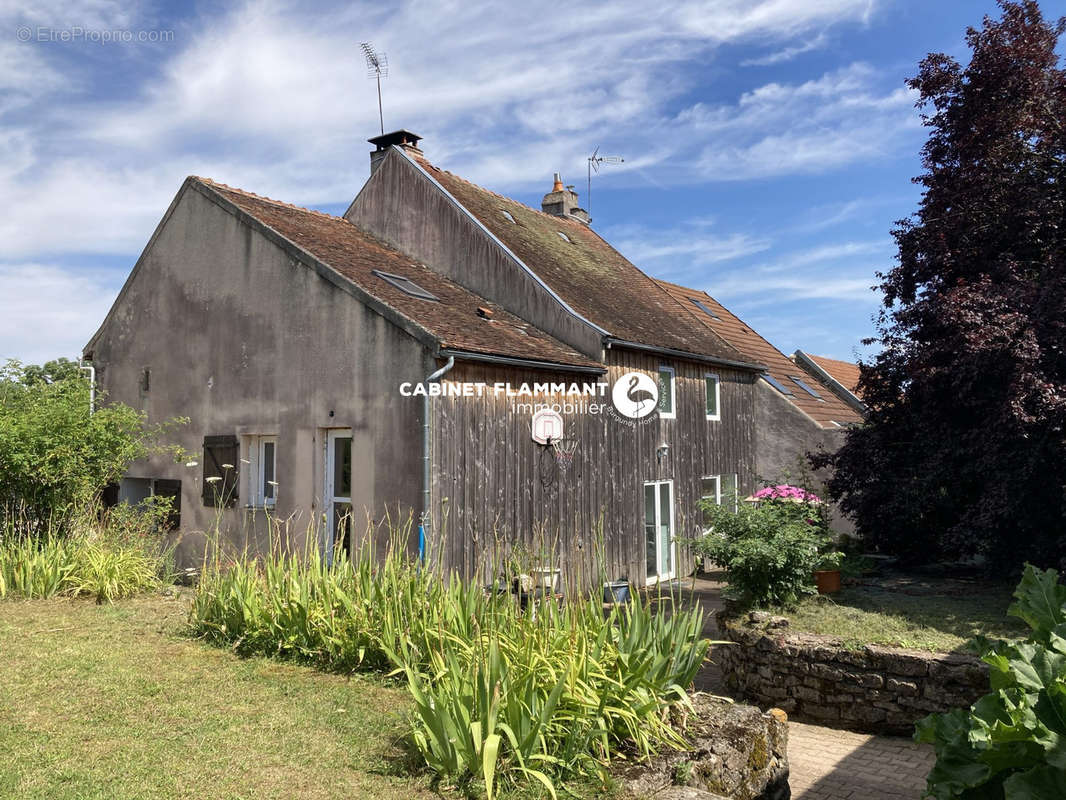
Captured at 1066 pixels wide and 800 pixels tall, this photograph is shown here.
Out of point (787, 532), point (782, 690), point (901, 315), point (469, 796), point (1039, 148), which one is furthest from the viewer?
point (901, 315)

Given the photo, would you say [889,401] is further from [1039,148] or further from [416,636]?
[416,636]

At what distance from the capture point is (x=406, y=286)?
532 inches

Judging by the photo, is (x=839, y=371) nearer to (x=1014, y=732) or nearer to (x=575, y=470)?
(x=575, y=470)

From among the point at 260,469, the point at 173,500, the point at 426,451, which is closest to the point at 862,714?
the point at 426,451

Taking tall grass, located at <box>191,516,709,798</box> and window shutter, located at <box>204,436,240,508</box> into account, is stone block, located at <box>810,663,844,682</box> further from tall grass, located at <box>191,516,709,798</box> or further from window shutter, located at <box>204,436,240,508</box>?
window shutter, located at <box>204,436,240,508</box>

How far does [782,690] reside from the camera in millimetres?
7777

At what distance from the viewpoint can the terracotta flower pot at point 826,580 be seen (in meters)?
9.97

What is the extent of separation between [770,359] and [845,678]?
15446 mm

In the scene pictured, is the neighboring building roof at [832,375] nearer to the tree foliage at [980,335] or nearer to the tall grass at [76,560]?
the tree foliage at [980,335]

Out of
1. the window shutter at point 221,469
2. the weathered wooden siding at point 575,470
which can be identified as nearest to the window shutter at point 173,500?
the window shutter at point 221,469

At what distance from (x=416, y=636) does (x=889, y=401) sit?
353 inches

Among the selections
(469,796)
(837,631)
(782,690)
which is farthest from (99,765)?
(837,631)

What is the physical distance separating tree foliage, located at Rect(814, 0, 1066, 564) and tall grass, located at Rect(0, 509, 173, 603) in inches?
404

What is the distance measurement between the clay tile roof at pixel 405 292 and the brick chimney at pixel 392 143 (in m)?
1.72
